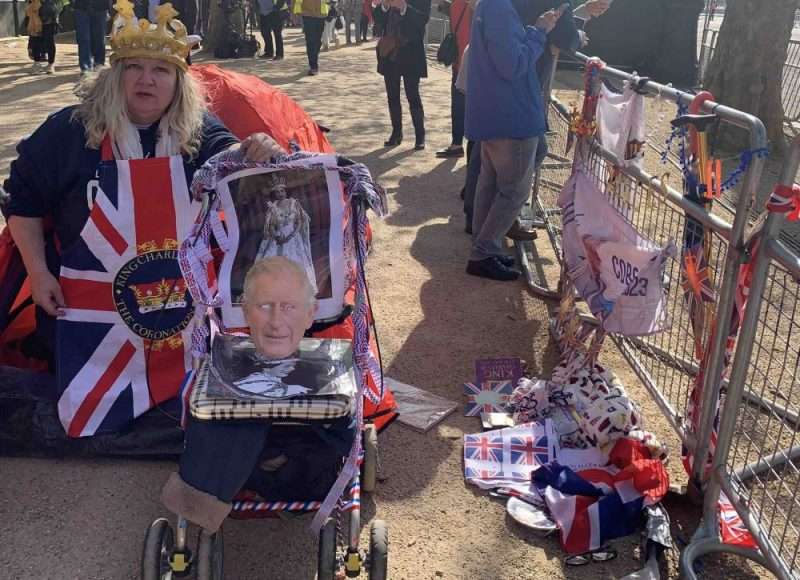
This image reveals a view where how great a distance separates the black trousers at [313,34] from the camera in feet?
43.1

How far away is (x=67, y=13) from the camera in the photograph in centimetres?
2045

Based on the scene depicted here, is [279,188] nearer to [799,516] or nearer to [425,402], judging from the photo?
[425,402]

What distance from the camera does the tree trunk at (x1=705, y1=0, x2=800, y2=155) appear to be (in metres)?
9.28

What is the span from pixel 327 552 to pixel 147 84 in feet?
6.25

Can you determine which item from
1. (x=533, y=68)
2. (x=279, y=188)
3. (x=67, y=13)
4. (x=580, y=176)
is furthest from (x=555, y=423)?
(x=67, y=13)

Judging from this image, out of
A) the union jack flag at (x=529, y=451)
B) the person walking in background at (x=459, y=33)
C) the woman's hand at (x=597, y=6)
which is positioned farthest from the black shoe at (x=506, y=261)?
the union jack flag at (x=529, y=451)

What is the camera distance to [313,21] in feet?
43.1

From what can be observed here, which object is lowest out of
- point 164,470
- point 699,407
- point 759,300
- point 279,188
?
point 164,470

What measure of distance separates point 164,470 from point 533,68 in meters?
3.05

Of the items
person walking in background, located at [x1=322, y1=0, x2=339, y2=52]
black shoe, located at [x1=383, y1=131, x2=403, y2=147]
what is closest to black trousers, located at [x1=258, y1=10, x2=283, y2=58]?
person walking in background, located at [x1=322, y1=0, x2=339, y2=52]

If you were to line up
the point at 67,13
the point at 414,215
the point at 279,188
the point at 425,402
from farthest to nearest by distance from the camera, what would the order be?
the point at 67,13
the point at 414,215
the point at 425,402
the point at 279,188

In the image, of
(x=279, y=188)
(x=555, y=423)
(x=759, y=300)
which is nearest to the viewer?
(x=759, y=300)

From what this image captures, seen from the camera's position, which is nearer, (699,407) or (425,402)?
(699,407)

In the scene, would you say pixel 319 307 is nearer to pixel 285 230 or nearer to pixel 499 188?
pixel 285 230
